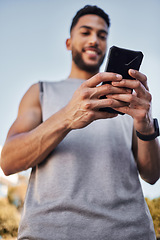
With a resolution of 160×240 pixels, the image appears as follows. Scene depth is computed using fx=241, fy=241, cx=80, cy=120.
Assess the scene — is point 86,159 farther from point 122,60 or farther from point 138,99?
point 122,60

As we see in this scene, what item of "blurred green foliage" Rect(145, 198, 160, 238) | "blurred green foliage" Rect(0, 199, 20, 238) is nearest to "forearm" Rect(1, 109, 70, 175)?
"blurred green foliage" Rect(145, 198, 160, 238)

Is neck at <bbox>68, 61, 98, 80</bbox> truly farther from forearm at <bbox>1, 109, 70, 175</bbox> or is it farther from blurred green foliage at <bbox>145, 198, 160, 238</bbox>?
blurred green foliage at <bbox>145, 198, 160, 238</bbox>

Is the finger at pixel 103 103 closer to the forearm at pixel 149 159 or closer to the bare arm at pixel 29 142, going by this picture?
the bare arm at pixel 29 142

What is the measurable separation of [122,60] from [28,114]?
0.69 m

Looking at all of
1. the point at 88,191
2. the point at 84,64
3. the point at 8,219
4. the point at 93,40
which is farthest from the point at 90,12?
the point at 8,219

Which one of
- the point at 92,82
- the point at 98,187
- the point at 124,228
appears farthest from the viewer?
the point at 98,187

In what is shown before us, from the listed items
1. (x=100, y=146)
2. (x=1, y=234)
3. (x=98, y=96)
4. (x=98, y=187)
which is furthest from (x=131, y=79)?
(x=1, y=234)

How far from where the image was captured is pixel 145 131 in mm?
1231

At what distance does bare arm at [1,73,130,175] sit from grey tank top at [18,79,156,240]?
0.10 meters

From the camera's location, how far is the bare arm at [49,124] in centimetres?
102

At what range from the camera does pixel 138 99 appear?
107 centimetres

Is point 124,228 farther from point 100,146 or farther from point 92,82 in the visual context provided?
point 92,82

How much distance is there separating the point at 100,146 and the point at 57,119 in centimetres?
34

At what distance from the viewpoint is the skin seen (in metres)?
1.03
